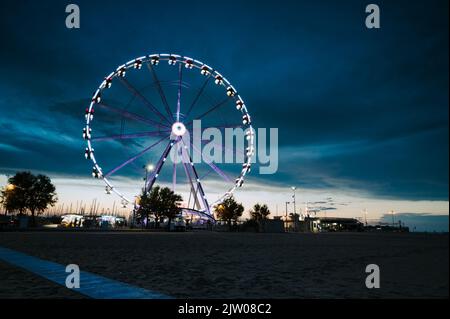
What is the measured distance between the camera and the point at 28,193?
5900 centimetres

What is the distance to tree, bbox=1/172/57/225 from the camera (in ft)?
190

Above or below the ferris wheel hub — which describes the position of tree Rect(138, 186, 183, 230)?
below

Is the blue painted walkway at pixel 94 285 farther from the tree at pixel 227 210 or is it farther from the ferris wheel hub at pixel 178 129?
the tree at pixel 227 210

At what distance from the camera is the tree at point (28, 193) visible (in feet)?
190

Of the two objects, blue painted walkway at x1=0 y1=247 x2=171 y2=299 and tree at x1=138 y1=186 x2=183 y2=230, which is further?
tree at x1=138 y1=186 x2=183 y2=230

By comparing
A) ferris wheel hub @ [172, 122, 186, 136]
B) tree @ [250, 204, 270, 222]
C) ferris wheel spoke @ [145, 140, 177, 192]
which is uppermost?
ferris wheel hub @ [172, 122, 186, 136]

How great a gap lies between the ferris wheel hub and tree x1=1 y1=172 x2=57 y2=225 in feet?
102

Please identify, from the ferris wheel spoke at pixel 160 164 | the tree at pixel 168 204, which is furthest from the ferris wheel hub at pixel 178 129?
the tree at pixel 168 204

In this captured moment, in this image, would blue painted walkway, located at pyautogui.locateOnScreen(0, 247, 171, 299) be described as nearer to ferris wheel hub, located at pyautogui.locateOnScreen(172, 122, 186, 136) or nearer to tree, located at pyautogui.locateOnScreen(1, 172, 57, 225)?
ferris wheel hub, located at pyautogui.locateOnScreen(172, 122, 186, 136)

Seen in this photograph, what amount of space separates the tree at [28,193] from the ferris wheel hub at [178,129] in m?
31.0

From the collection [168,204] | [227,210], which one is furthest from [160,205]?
[227,210]

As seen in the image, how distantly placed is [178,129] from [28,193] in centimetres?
3337

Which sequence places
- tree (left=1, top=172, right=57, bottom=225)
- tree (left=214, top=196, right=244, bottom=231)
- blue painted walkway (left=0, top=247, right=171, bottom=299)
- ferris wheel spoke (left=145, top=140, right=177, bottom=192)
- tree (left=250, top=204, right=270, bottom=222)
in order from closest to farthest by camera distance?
blue painted walkway (left=0, top=247, right=171, bottom=299), ferris wheel spoke (left=145, top=140, right=177, bottom=192), tree (left=1, top=172, right=57, bottom=225), tree (left=214, top=196, right=244, bottom=231), tree (left=250, top=204, right=270, bottom=222)

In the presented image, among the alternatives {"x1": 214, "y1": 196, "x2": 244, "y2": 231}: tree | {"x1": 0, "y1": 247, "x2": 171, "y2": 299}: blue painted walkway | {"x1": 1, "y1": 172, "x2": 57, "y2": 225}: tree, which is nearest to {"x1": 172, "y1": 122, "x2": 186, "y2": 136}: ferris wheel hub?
{"x1": 1, "y1": 172, "x2": 57, "y2": 225}: tree
